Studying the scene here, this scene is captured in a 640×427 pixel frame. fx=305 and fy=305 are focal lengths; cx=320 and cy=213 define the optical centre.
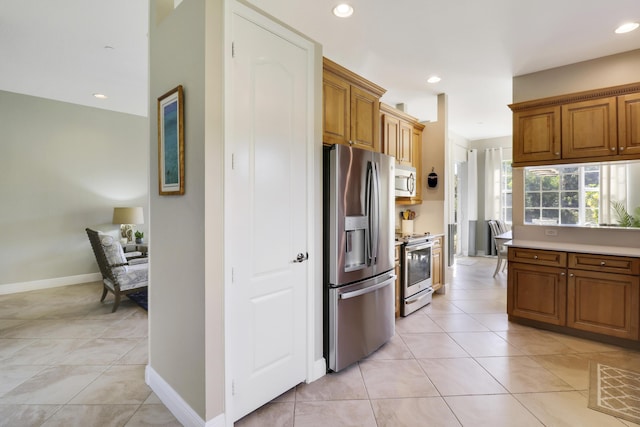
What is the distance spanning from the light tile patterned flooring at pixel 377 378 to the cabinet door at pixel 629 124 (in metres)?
2.00

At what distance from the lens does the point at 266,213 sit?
80.7 inches

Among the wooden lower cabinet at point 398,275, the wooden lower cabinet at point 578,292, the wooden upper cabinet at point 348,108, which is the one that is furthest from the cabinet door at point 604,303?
the wooden upper cabinet at point 348,108

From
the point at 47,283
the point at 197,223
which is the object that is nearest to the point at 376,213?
the point at 197,223

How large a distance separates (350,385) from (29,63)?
16.4 ft

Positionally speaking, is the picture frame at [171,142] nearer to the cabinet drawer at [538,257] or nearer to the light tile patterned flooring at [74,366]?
the light tile patterned flooring at [74,366]

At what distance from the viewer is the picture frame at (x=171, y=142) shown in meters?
1.89

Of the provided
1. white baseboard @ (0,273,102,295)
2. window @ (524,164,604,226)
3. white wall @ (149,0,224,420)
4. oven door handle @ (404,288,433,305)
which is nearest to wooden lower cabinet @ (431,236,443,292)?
oven door handle @ (404,288,433,305)

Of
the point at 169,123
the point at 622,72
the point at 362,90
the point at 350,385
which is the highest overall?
the point at 622,72

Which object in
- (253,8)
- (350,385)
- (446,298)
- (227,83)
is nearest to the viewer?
(227,83)

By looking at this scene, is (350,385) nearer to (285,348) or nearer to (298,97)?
(285,348)

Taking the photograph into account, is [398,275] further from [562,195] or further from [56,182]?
[56,182]

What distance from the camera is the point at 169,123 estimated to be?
79.7 inches

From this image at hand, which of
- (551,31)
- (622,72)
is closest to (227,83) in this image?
(551,31)

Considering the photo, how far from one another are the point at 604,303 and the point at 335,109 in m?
3.21
